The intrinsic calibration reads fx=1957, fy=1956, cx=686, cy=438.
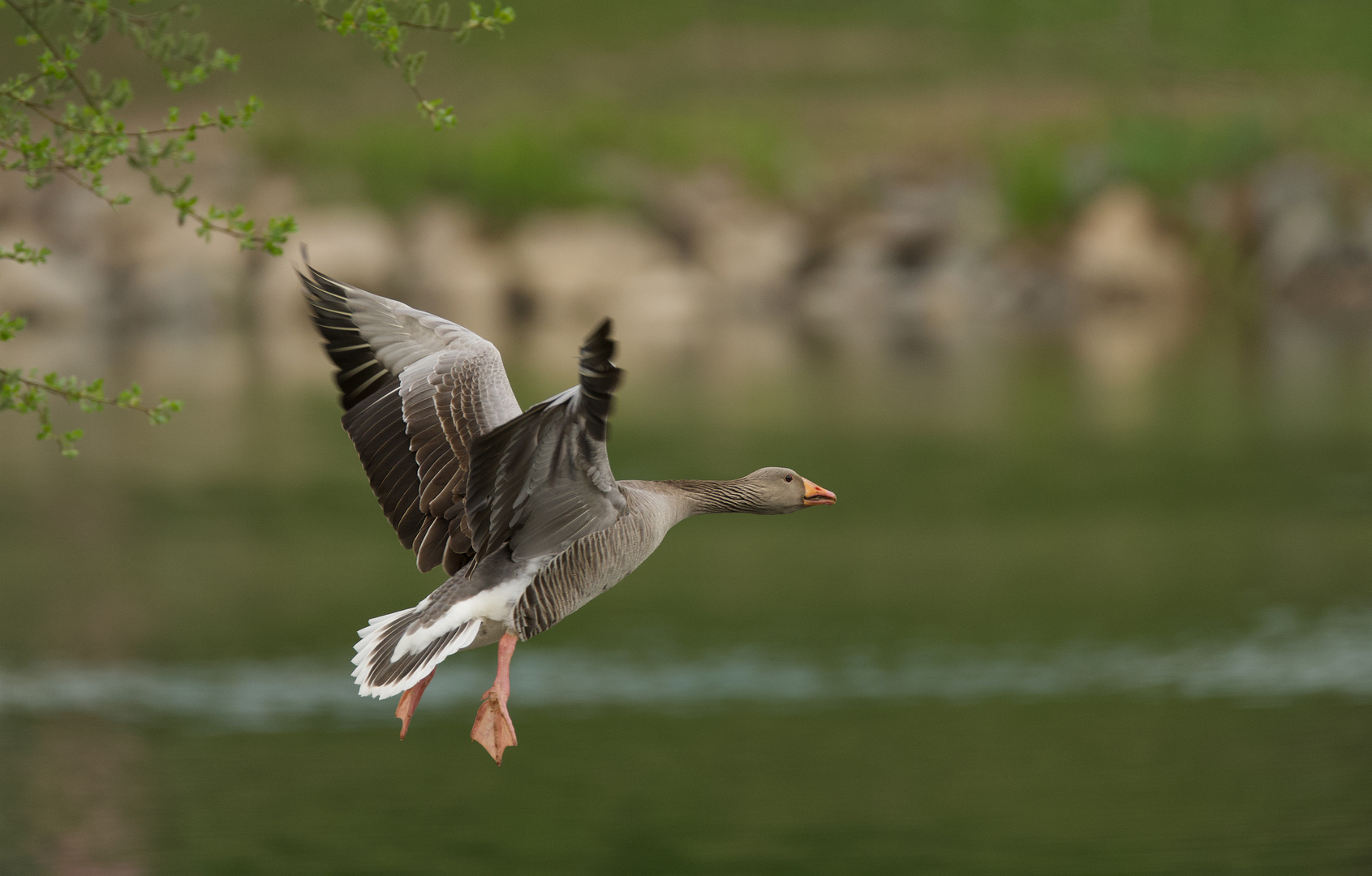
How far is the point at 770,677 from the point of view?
74.8 feet

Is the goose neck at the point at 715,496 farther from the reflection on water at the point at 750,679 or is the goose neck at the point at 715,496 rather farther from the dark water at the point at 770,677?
the reflection on water at the point at 750,679

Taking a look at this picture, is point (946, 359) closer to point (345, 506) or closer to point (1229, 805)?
point (345, 506)

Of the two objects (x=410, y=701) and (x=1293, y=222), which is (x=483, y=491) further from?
(x=1293, y=222)

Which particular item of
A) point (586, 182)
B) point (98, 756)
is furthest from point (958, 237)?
point (98, 756)

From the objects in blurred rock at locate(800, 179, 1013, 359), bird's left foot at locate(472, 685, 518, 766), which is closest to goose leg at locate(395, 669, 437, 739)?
bird's left foot at locate(472, 685, 518, 766)

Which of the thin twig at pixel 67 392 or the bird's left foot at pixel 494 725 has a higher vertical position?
the thin twig at pixel 67 392

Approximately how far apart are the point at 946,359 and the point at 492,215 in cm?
2757

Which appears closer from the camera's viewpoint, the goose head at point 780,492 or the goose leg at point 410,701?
the goose leg at point 410,701

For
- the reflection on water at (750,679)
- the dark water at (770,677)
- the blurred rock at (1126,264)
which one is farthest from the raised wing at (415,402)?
the blurred rock at (1126,264)

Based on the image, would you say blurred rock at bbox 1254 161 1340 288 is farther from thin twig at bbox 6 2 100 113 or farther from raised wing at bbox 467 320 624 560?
thin twig at bbox 6 2 100 113

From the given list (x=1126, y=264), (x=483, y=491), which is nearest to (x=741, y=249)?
(x=1126, y=264)

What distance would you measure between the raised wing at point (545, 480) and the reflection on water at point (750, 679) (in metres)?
13.8

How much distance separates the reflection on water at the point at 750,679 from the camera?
21922 mm

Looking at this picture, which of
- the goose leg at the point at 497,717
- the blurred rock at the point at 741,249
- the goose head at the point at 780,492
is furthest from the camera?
the blurred rock at the point at 741,249
